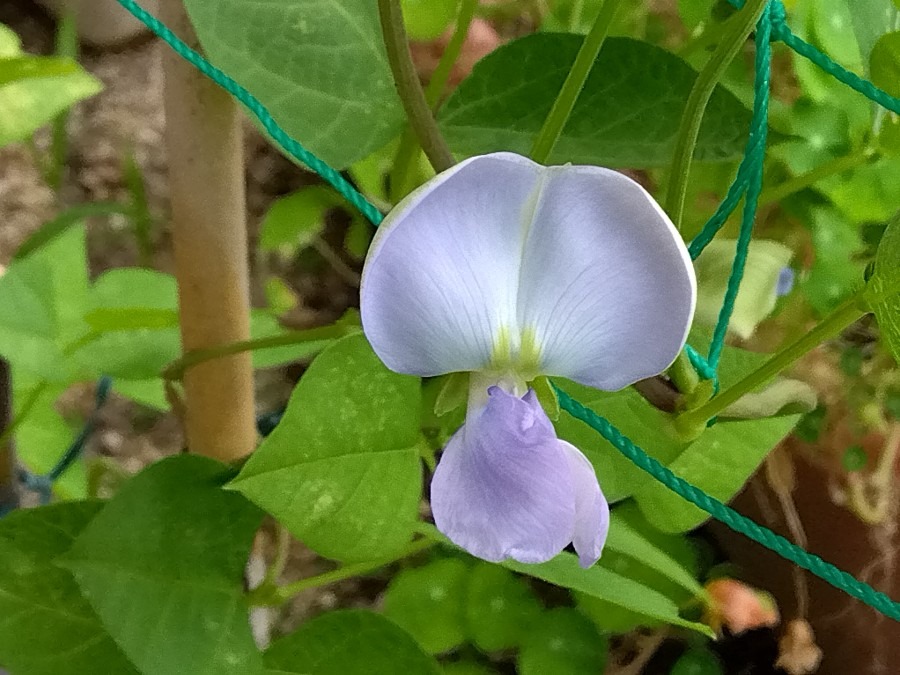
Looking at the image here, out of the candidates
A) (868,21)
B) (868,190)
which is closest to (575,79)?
(868,21)

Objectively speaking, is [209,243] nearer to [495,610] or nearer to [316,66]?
[316,66]

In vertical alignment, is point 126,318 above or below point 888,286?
below

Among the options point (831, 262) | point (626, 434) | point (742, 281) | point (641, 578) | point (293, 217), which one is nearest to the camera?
point (626, 434)

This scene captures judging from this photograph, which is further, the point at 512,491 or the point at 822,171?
the point at 822,171

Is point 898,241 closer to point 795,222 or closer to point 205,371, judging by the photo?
point 205,371

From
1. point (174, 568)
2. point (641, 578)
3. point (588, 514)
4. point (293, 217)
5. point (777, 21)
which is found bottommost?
point (641, 578)

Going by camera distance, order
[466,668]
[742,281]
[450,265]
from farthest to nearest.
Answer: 1. [466,668]
2. [742,281]
3. [450,265]
